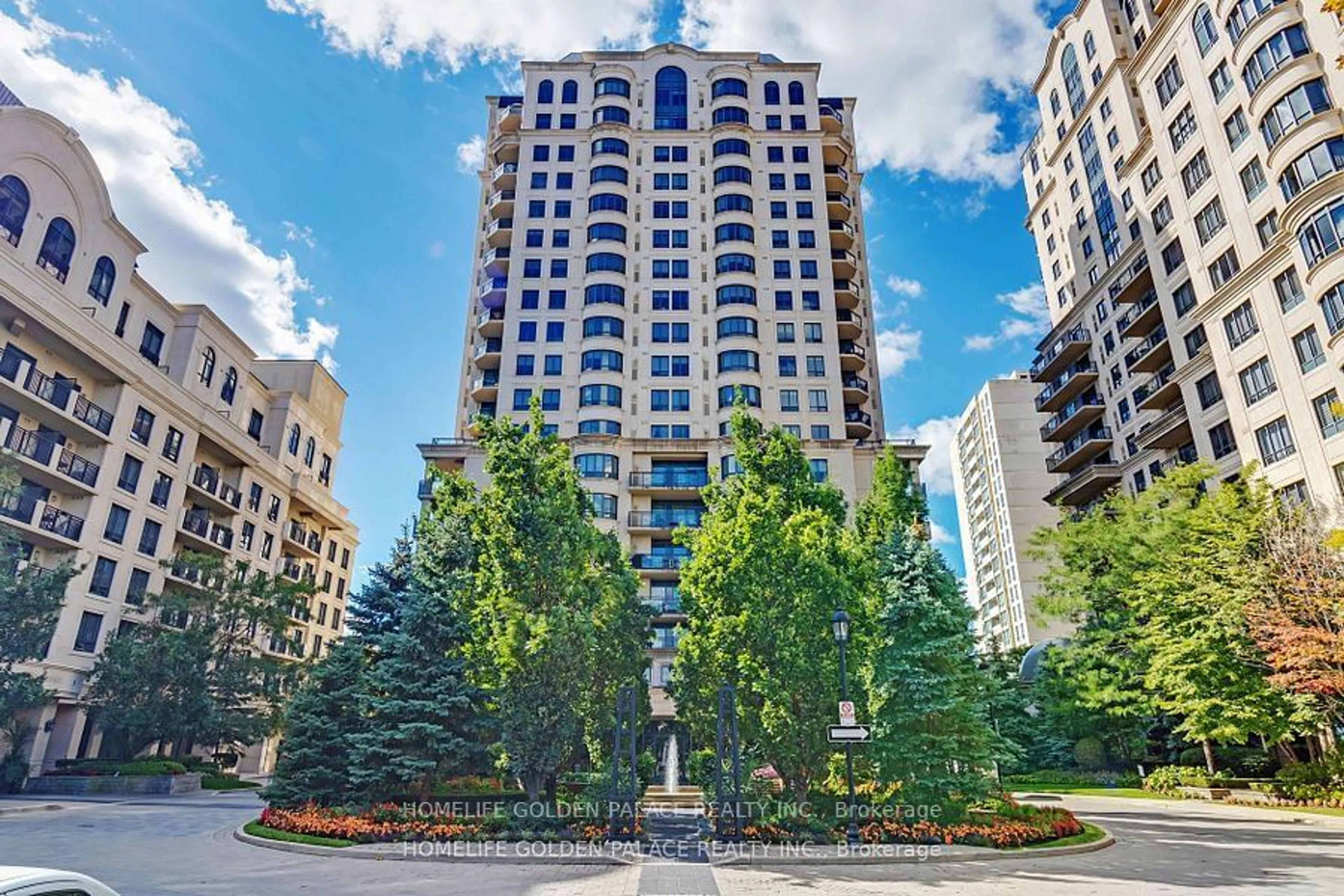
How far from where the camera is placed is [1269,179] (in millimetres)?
34719

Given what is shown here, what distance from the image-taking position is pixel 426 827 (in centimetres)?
1691

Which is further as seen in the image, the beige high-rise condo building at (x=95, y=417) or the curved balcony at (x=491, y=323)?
the curved balcony at (x=491, y=323)

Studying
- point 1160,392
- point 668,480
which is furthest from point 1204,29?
point 668,480

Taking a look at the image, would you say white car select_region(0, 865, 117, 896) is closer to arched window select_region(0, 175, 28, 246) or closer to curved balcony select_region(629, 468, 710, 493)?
→ arched window select_region(0, 175, 28, 246)

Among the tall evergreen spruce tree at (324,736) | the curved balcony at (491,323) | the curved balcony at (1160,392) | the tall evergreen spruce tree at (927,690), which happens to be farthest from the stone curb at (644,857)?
the curved balcony at (491,323)

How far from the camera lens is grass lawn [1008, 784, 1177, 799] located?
31.5m

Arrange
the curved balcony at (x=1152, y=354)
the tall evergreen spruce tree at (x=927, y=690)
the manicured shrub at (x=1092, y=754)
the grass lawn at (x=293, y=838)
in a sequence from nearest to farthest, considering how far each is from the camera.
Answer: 1. the grass lawn at (x=293, y=838)
2. the tall evergreen spruce tree at (x=927, y=690)
3. the manicured shrub at (x=1092, y=754)
4. the curved balcony at (x=1152, y=354)

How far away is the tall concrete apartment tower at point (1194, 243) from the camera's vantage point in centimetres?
3212

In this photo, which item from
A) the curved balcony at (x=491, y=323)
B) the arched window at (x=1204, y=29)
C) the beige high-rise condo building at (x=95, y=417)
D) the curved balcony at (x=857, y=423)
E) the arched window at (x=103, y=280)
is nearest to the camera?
the beige high-rise condo building at (x=95, y=417)

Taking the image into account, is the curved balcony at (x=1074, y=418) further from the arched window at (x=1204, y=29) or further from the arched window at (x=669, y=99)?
the arched window at (x=669, y=99)

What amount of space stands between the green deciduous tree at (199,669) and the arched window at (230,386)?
39.0 ft

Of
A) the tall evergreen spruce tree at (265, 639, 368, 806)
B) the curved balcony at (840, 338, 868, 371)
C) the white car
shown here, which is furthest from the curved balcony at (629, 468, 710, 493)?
the white car

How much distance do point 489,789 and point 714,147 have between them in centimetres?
4826

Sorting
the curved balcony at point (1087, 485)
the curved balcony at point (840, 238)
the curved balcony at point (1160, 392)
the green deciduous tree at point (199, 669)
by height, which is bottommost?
the green deciduous tree at point (199, 669)
